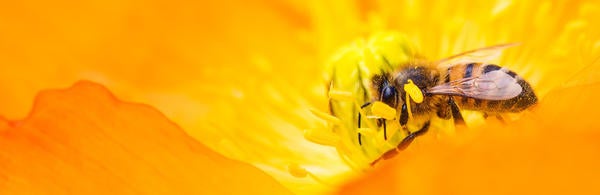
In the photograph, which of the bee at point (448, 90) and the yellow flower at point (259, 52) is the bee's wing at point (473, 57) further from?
the yellow flower at point (259, 52)

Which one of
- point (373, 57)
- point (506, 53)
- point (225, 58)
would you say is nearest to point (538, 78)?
point (506, 53)

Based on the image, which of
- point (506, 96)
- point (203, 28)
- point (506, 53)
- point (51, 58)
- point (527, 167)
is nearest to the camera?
point (527, 167)

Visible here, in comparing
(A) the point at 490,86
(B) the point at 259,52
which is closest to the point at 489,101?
(A) the point at 490,86

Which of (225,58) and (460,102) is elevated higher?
(225,58)

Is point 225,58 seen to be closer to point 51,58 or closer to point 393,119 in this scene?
point 51,58

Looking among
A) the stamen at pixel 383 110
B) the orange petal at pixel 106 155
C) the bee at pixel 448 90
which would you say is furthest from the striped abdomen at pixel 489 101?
the orange petal at pixel 106 155

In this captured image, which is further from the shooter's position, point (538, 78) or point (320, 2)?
point (320, 2)
